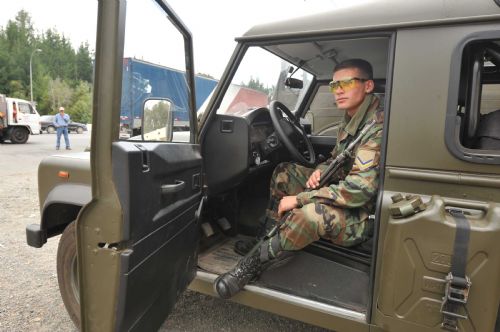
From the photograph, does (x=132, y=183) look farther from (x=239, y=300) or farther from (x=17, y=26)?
(x=17, y=26)

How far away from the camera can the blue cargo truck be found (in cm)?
143

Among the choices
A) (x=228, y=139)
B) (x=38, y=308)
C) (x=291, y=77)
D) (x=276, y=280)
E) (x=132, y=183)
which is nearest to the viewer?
(x=132, y=183)

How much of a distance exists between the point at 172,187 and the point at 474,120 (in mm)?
1402

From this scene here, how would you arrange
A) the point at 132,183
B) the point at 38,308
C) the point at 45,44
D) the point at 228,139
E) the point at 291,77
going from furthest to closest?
the point at 45,44, the point at 291,77, the point at 38,308, the point at 228,139, the point at 132,183

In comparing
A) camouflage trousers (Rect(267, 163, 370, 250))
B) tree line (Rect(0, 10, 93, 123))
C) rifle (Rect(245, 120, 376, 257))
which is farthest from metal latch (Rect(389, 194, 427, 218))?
tree line (Rect(0, 10, 93, 123))

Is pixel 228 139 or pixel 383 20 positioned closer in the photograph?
pixel 383 20

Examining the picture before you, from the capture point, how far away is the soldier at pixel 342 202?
174cm

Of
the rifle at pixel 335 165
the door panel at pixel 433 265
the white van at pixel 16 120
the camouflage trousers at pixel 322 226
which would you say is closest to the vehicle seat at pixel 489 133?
the door panel at pixel 433 265

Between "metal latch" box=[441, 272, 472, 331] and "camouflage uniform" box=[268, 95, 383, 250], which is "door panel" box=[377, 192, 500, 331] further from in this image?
"camouflage uniform" box=[268, 95, 383, 250]

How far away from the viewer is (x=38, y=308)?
2428 mm

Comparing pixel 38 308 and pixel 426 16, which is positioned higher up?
pixel 426 16

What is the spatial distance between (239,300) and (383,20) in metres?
1.57

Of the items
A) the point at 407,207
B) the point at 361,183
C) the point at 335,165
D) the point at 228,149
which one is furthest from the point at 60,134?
the point at 407,207

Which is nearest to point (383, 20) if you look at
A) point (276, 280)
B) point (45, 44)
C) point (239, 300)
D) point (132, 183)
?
point (132, 183)
